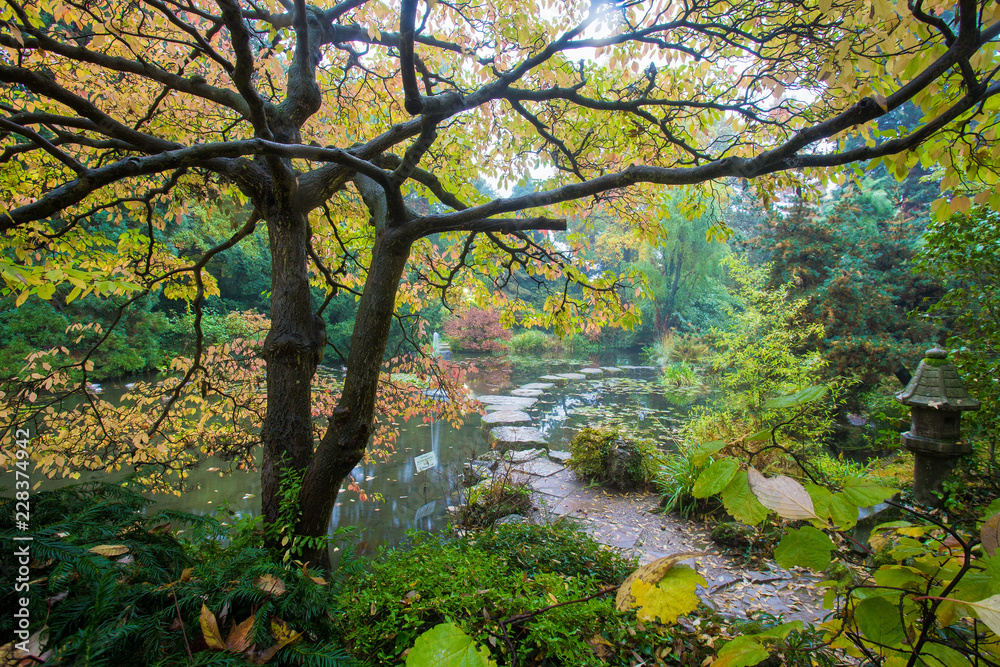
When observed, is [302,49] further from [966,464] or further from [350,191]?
[966,464]

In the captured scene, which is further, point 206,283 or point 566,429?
point 566,429

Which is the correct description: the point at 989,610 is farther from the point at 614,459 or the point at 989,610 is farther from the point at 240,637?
the point at 614,459

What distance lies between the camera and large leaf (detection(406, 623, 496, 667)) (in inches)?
22.3

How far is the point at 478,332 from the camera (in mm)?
14961

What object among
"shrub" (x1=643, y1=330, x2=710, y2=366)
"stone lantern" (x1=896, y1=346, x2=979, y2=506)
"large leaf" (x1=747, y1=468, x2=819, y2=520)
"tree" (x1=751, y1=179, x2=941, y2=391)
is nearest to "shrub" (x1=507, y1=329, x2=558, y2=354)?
"shrub" (x1=643, y1=330, x2=710, y2=366)

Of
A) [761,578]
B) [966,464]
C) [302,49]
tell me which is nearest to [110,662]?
[302,49]

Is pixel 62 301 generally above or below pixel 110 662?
above

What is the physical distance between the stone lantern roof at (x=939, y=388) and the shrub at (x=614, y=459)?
229 cm

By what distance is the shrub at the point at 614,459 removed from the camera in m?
4.59

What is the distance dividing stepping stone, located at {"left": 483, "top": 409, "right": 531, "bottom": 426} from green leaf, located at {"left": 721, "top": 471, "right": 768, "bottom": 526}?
7.02 m

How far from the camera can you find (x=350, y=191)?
187 inches

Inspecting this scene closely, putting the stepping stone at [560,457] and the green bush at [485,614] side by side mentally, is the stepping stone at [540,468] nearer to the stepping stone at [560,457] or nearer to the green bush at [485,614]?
the stepping stone at [560,457]

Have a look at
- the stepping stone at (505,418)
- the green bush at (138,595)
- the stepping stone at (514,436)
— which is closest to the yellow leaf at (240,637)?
the green bush at (138,595)

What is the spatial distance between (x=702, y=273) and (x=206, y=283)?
16.5 metres
